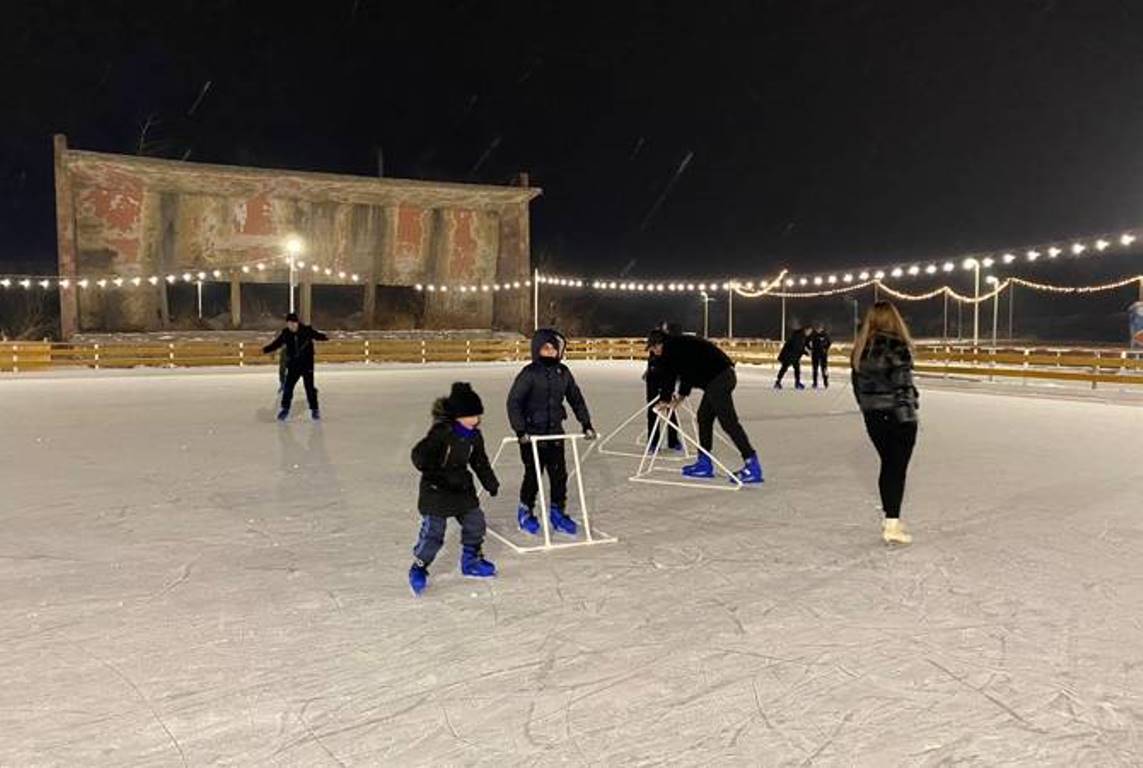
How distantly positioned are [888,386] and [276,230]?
81.0 ft

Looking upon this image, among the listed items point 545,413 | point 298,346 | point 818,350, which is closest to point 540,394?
point 545,413

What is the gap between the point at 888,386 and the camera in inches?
185

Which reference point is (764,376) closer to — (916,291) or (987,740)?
(987,740)

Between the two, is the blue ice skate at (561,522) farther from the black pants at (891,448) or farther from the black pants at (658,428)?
the black pants at (658,428)

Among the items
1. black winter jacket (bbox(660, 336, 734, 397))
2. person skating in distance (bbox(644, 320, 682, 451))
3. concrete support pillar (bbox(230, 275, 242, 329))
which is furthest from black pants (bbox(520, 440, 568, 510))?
concrete support pillar (bbox(230, 275, 242, 329))

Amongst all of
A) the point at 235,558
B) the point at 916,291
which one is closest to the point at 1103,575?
the point at 235,558

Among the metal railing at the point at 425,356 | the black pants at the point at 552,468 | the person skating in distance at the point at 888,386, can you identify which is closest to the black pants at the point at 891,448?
the person skating in distance at the point at 888,386

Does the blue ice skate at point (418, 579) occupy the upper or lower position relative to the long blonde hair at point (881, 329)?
lower

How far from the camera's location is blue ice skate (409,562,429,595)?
3975mm

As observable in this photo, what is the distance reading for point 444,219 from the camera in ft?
94.5

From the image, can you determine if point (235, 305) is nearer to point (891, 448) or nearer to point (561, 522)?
point (561, 522)

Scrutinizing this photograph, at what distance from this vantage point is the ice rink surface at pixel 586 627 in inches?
100.0

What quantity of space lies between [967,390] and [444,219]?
1775cm

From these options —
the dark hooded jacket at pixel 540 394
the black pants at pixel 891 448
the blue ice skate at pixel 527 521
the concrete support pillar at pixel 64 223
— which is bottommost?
the blue ice skate at pixel 527 521
